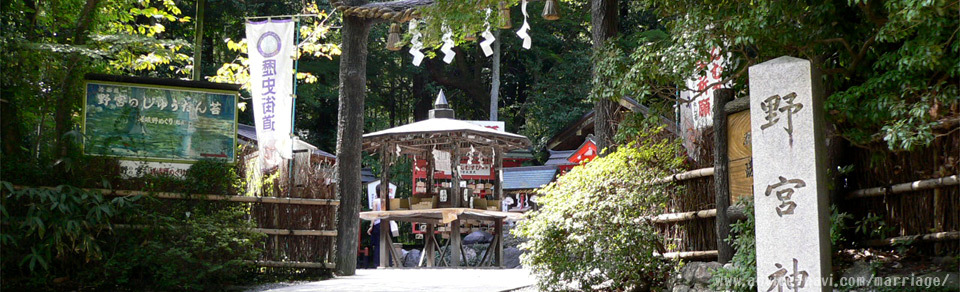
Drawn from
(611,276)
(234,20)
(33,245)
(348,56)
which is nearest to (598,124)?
(611,276)

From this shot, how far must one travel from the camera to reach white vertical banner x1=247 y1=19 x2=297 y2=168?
11.0 meters

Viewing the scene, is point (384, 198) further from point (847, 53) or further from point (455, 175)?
point (847, 53)

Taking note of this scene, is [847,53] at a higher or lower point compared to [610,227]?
higher

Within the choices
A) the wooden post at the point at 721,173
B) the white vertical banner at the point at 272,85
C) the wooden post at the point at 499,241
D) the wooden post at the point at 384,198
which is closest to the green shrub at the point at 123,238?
the white vertical banner at the point at 272,85

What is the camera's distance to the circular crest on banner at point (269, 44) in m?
11.2

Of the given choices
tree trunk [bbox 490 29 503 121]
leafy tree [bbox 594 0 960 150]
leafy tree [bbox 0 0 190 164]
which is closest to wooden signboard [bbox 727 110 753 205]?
leafy tree [bbox 594 0 960 150]

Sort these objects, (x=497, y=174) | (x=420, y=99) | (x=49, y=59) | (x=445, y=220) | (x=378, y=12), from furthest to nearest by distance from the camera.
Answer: (x=420, y=99) → (x=497, y=174) → (x=445, y=220) → (x=378, y=12) → (x=49, y=59)

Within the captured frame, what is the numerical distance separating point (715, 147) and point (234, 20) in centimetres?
2033

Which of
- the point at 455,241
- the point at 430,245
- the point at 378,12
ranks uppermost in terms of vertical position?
the point at 378,12

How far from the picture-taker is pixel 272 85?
11172mm

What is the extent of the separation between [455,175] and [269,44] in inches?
234

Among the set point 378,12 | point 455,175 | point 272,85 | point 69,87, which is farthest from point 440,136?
point 69,87

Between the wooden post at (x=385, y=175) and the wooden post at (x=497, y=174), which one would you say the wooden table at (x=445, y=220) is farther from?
the wooden post at (x=497, y=174)

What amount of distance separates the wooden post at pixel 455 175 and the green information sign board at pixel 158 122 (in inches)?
263
